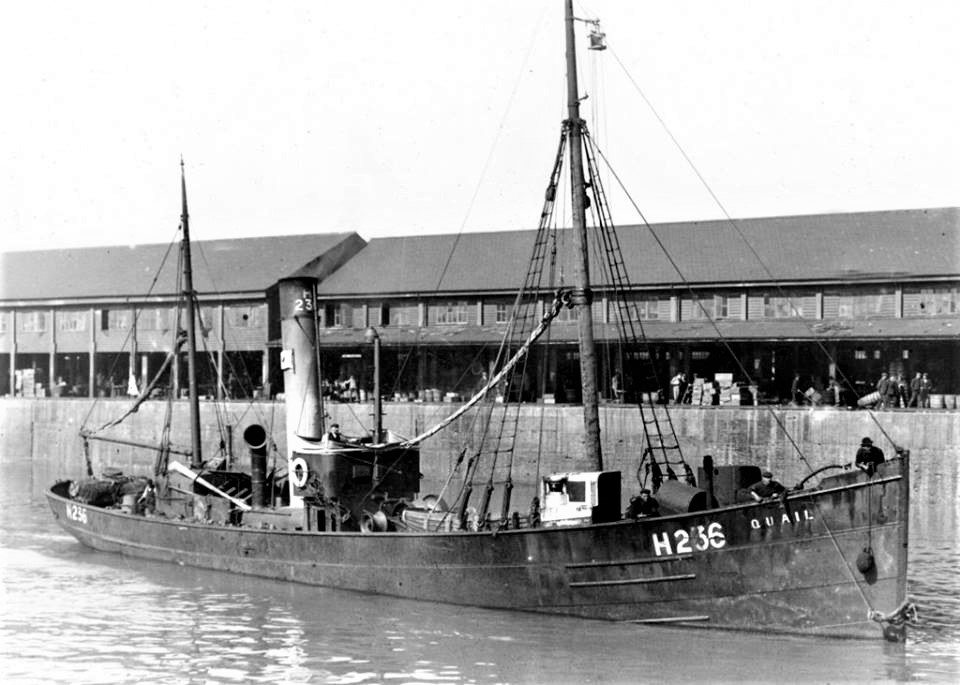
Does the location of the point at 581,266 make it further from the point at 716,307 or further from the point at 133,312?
the point at 133,312

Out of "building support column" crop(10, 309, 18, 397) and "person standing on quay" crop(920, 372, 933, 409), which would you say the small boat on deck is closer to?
"person standing on quay" crop(920, 372, 933, 409)

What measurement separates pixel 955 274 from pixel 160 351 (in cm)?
3537

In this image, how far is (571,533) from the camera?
55.4 feet

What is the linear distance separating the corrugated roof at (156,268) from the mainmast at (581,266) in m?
34.6

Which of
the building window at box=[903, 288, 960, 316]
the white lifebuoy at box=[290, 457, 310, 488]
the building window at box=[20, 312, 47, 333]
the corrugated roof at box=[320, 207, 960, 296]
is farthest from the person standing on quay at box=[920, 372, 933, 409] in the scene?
the building window at box=[20, 312, 47, 333]

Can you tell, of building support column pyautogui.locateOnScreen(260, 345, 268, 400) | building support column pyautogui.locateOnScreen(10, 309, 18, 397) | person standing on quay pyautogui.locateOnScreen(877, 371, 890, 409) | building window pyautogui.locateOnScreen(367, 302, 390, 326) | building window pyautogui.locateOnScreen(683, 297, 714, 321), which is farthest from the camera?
building support column pyautogui.locateOnScreen(10, 309, 18, 397)

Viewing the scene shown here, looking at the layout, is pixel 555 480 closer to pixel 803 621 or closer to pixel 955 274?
pixel 803 621

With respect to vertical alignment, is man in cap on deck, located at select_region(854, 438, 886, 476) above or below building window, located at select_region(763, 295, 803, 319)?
below

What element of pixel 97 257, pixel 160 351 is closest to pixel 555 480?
pixel 160 351

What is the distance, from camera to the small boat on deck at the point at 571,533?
1568 cm

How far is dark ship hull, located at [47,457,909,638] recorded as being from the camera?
1553 cm

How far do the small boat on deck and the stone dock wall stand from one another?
15.3 ft

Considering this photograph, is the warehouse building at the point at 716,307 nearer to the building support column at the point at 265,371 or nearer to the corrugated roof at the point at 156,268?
the building support column at the point at 265,371

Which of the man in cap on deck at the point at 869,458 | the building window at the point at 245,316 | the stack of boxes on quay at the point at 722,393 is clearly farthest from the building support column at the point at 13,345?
the man in cap on deck at the point at 869,458
